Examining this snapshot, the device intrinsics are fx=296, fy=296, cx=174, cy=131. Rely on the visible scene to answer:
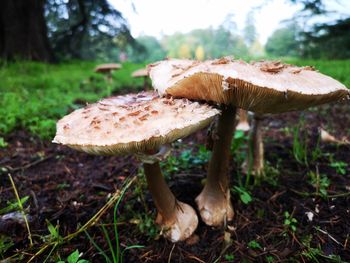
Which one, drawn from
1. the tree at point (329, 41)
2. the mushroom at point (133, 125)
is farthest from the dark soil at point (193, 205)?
the tree at point (329, 41)

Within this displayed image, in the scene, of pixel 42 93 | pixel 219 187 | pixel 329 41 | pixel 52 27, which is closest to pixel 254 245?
pixel 219 187

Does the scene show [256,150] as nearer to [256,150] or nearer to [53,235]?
[256,150]

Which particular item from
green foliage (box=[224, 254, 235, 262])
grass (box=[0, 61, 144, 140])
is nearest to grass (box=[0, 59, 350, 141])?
grass (box=[0, 61, 144, 140])

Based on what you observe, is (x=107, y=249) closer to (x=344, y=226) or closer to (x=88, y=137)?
(x=88, y=137)

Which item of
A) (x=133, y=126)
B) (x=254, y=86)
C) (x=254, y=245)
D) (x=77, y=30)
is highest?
(x=77, y=30)

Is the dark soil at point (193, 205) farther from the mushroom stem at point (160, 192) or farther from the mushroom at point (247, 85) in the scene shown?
the mushroom at point (247, 85)

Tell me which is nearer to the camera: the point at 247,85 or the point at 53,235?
the point at 247,85

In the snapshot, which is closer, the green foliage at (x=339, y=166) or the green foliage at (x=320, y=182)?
the green foliage at (x=320, y=182)
